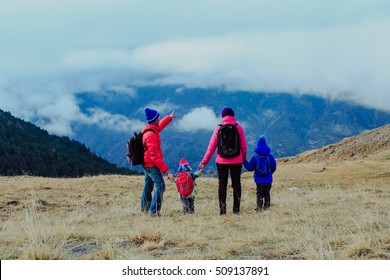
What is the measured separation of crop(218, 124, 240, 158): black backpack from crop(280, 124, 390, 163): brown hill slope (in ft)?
145

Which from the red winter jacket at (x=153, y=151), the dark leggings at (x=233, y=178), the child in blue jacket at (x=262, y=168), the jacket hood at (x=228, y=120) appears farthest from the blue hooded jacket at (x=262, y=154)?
the red winter jacket at (x=153, y=151)

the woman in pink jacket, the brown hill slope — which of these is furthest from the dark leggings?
the brown hill slope

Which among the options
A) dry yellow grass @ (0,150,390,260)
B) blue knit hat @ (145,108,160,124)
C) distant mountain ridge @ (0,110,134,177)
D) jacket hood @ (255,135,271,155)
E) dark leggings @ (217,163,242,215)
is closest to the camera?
dry yellow grass @ (0,150,390,260)

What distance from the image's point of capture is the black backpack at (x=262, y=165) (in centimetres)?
1402

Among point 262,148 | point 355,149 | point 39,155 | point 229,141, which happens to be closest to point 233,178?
point 229,141

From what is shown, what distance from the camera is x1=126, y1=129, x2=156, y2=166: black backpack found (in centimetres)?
1249

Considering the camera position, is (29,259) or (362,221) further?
(362,221)

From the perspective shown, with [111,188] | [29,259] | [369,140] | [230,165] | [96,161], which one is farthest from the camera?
[96,161]

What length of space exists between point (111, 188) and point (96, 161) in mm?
131825

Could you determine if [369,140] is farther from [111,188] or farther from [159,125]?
[159,125]

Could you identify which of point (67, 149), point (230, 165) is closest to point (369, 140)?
point (230, 165)

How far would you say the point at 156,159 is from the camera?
12281 millimetres

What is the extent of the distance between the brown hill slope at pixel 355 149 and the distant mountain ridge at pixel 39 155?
149 ft

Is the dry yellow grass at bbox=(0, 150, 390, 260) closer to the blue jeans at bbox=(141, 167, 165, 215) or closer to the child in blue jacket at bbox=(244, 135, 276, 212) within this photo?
the blue jeans at bbox=(141, 167, 165, 215)
